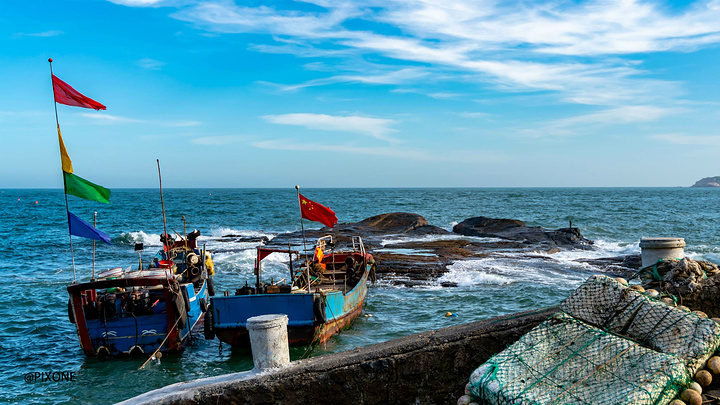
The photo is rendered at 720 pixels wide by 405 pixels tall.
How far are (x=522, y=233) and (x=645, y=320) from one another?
106 ft

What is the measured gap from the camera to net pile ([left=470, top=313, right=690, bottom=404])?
16.6 ft

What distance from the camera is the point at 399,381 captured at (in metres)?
6.64

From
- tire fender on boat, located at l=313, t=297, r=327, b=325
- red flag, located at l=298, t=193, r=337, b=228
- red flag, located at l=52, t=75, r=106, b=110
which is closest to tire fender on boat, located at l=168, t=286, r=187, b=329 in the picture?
tire fender on boat, located at l=313, t=297, r=327, b=325

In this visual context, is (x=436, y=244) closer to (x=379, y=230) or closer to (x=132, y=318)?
(x=379, y=230)

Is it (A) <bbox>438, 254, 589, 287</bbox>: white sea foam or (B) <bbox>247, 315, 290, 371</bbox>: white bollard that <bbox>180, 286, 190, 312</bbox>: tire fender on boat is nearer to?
(B) <bbox>247, 315, 290, 371</bbox>: white bollard

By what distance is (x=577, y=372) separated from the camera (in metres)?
5.50

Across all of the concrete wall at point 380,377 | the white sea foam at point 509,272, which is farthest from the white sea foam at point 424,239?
the concrete wall at point 380,377

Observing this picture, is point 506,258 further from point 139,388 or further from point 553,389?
point 553,389

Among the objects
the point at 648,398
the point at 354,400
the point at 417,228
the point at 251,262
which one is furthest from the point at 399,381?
the point at 417,228

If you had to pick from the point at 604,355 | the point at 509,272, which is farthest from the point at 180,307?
the point at 509,272

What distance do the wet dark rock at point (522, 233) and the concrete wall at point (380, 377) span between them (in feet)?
91.8

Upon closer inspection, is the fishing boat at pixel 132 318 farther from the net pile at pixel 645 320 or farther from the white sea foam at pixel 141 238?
the white sea foam at pixel 141 238

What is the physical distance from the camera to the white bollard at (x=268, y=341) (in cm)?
643

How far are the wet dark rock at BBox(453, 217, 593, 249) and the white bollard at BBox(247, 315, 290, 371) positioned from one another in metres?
29.1
